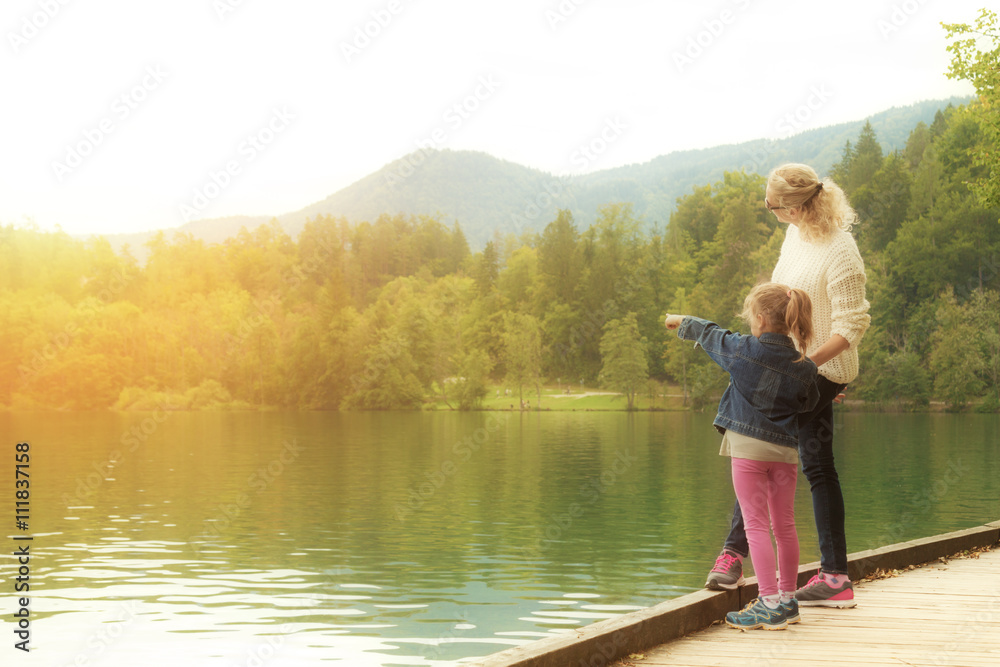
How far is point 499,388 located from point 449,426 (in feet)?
83.8

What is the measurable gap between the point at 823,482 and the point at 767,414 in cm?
75

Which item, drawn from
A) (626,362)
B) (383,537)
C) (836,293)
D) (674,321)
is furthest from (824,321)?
(626,362)

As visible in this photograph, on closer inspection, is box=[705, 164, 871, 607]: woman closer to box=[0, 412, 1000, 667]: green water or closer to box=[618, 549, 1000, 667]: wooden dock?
box=[618, 549, 1000, 667]: wooden dock

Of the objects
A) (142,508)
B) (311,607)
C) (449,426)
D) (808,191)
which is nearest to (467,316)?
(449,426)

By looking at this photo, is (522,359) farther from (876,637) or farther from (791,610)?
(876,637)

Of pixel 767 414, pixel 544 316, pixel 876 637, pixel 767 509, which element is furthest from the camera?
pixel 544 316

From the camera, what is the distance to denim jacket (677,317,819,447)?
3.99 meters

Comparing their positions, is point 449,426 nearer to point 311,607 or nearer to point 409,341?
point 409,341

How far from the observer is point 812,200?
4.36 m

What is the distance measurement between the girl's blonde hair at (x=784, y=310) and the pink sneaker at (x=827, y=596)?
1.29 meters

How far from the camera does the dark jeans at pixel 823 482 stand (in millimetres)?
4383

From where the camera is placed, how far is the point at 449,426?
53.8m

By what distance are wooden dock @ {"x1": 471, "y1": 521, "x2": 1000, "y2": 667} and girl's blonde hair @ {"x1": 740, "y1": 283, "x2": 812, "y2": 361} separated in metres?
1.25

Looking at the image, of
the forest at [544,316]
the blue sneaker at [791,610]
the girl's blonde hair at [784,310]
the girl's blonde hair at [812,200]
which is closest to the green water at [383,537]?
the blue sneaker at [791,610]
